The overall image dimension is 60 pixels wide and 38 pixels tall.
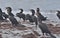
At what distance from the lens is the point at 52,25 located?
1702 centimetres

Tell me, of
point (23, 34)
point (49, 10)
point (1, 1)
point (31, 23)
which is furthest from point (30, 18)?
point (1, 1)

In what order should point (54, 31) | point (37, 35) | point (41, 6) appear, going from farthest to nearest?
point (41, 6) → point (54, 31) → point (37, 35)

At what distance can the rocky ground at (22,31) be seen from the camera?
14602mm

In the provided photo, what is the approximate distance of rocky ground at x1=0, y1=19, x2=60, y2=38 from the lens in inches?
575

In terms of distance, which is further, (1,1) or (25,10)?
(1,1)

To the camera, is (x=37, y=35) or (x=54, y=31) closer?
(x=37, y=35)

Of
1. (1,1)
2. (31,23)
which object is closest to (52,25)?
(31,23)

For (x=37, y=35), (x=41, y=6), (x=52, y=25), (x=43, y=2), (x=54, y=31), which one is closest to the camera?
(x=37, y=35)

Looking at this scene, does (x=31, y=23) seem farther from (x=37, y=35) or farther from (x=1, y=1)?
(x=1, y=1)

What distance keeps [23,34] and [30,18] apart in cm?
301

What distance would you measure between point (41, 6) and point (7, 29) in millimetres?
9478

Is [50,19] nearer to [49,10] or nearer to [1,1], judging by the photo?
[49,10]

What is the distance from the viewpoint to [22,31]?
50.8 ft

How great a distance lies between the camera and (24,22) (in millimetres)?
18188
